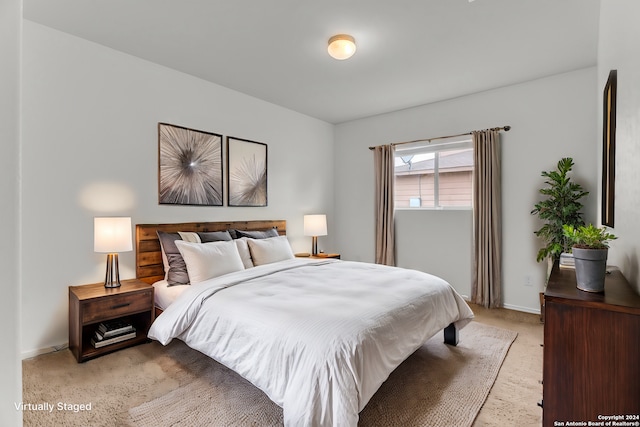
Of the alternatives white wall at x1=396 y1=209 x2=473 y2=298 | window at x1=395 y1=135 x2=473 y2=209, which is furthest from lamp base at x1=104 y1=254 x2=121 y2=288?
window at x1=395 y1=135 x2=473 y2=209

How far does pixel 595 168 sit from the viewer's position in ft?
10.6

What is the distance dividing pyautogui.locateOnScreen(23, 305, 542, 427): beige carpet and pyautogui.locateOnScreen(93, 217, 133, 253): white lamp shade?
0.88 m

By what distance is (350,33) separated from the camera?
2646 millimetres

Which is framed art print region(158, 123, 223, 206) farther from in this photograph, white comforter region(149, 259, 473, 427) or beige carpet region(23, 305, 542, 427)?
beige carpet region(23, 305, 542, 427)

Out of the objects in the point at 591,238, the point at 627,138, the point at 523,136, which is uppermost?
the point at 523,136

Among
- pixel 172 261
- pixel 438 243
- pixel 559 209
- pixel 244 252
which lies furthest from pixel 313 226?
pixel 559 209

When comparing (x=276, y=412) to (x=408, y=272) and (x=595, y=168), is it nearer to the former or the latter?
(x=408, y=272)

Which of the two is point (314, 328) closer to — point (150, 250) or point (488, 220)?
point (150, 250)

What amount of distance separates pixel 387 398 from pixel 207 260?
1.85 metres

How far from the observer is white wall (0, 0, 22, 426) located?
58 cm

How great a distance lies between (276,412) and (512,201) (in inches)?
137

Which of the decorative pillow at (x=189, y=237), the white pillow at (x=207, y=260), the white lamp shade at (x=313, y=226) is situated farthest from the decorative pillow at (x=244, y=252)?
the white lamp shade at (x=313, y=226)

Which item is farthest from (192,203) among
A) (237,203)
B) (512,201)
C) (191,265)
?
(512,201)

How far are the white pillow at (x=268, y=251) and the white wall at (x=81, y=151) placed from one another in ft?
2.25
